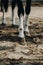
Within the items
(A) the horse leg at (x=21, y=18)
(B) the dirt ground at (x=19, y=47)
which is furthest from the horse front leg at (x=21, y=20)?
(B) the dirt ground at (x=19, y=47)

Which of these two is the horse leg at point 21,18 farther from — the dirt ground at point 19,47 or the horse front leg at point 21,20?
the dirt ground at point 19,47

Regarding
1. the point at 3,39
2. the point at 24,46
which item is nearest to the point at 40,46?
the point at 24,46

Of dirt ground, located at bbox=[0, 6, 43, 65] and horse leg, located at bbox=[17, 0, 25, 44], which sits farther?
horse leg, located at bbox=[17, 0, 25, 44]

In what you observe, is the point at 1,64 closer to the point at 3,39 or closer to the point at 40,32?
the point at 3,39

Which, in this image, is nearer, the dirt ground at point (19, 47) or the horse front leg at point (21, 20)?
the dirt ground at point (19, 47)

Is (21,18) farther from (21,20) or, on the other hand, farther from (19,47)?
(19,47)

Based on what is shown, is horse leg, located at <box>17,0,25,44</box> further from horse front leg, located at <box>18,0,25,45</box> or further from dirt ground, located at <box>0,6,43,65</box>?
dirt ground, located at <box>0,6,43,65</box>

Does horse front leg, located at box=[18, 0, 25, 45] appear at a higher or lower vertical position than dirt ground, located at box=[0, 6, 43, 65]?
higher

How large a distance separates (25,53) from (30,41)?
3.51 feet

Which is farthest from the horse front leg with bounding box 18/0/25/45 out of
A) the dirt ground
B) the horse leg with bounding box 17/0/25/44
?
the dirt ground

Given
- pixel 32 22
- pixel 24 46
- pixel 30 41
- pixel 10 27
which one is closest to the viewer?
pixel 24 46

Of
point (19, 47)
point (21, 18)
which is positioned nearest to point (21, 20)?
point (21, 18)

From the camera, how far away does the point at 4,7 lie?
32.8 ft

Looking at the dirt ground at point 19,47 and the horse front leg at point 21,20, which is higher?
the horse front leg at point 21,20
